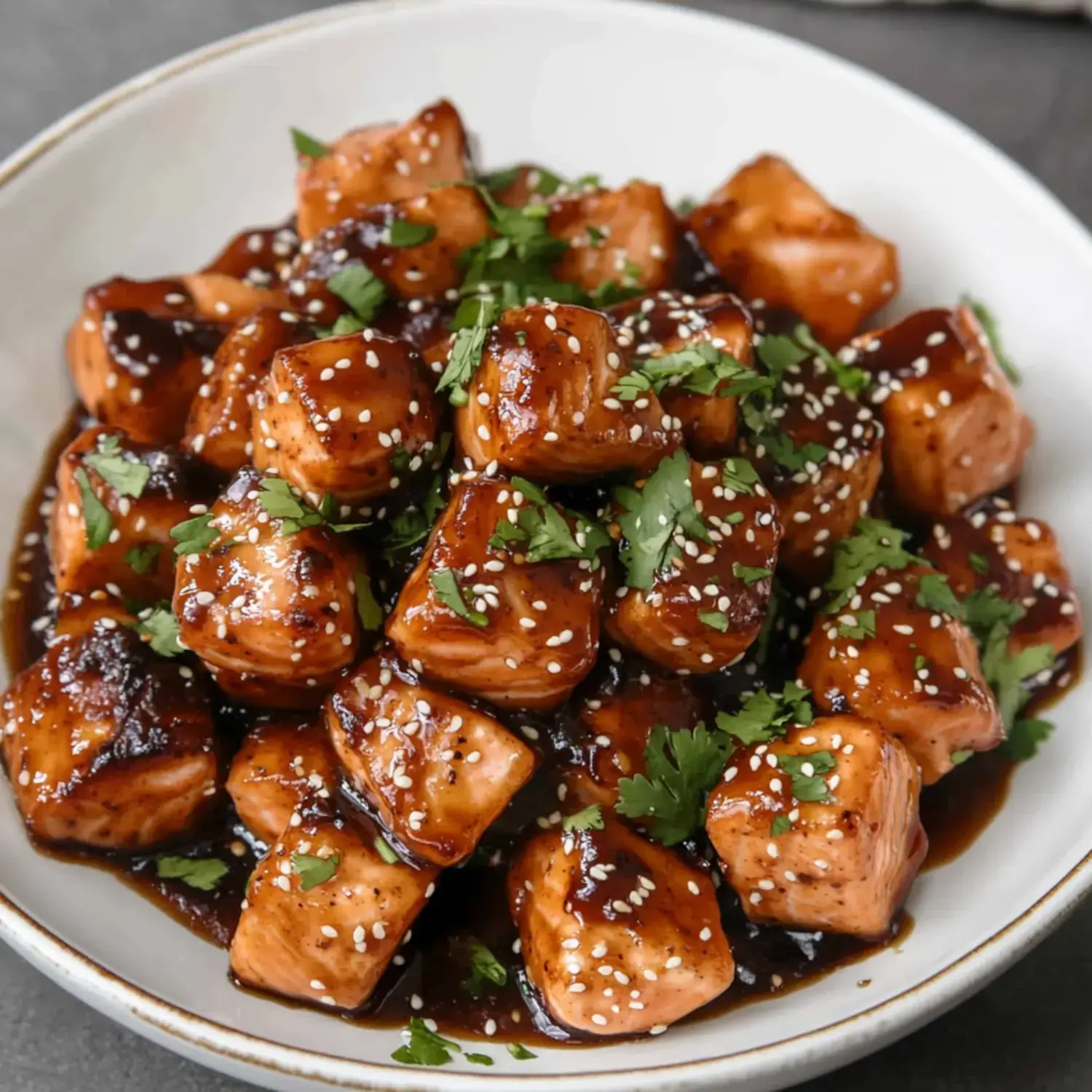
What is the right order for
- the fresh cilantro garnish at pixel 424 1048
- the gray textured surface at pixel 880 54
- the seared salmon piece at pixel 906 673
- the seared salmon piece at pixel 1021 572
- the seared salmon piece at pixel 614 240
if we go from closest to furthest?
the fresh cilantro garnish at pixel 424 1048
the seared salmon piece at pixel 906 673
the seared salmon piece at pixel 1021 572
the seared salmon piece at pixel 614 240
the gray textured surface at pixel 880 54

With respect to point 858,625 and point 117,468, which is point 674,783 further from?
point 117,468

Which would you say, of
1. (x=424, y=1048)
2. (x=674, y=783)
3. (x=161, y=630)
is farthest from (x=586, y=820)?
(x=161, y=630)

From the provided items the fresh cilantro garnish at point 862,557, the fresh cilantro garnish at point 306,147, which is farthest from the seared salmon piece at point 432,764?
the fresh cilantro garnish at point 306,147

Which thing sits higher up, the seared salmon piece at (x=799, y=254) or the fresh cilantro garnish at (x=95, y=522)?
the seared salmon piece at (x=799, y=254)

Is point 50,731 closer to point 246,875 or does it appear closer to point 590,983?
point 246,875

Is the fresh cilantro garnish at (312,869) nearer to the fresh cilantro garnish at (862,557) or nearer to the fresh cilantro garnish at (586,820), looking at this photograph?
the fresh cilantro garnish at (586,820)

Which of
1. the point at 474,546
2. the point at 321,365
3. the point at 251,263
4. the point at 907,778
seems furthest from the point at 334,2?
the point at 907,778
